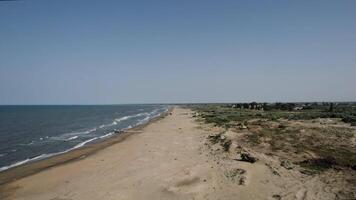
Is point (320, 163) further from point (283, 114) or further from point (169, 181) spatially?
point (283, 114)

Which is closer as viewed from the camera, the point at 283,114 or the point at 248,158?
the point at 248,158

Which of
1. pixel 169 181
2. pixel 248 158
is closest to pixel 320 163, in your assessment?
pixel 248 158

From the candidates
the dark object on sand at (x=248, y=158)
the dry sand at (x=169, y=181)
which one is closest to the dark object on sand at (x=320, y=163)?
the dry sand at (x=169, y=181)

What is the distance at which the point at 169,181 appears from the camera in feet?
48.9

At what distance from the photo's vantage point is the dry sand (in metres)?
12.8

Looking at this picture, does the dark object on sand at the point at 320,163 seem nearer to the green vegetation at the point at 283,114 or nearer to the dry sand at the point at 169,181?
the dry sand at the point at 169,181

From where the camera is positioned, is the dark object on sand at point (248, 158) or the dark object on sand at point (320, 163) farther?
the dark object on sand at point (248, 158)

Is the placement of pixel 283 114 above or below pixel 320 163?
above

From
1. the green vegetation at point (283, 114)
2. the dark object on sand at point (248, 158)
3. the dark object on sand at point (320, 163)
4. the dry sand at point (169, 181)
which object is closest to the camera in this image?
the dry sand at point (169, 181)

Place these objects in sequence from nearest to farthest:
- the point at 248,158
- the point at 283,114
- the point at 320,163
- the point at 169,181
→ the point at 169,181 → the point at 320,163 → the point at 248,158 → the point at 283,114

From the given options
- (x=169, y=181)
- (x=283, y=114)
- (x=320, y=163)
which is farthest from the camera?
(x=283, y=114)

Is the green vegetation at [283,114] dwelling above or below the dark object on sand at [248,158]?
above

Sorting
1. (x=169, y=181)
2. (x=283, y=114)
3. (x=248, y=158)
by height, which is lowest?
(x=169, y=181)

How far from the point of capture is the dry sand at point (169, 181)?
12750 mm
